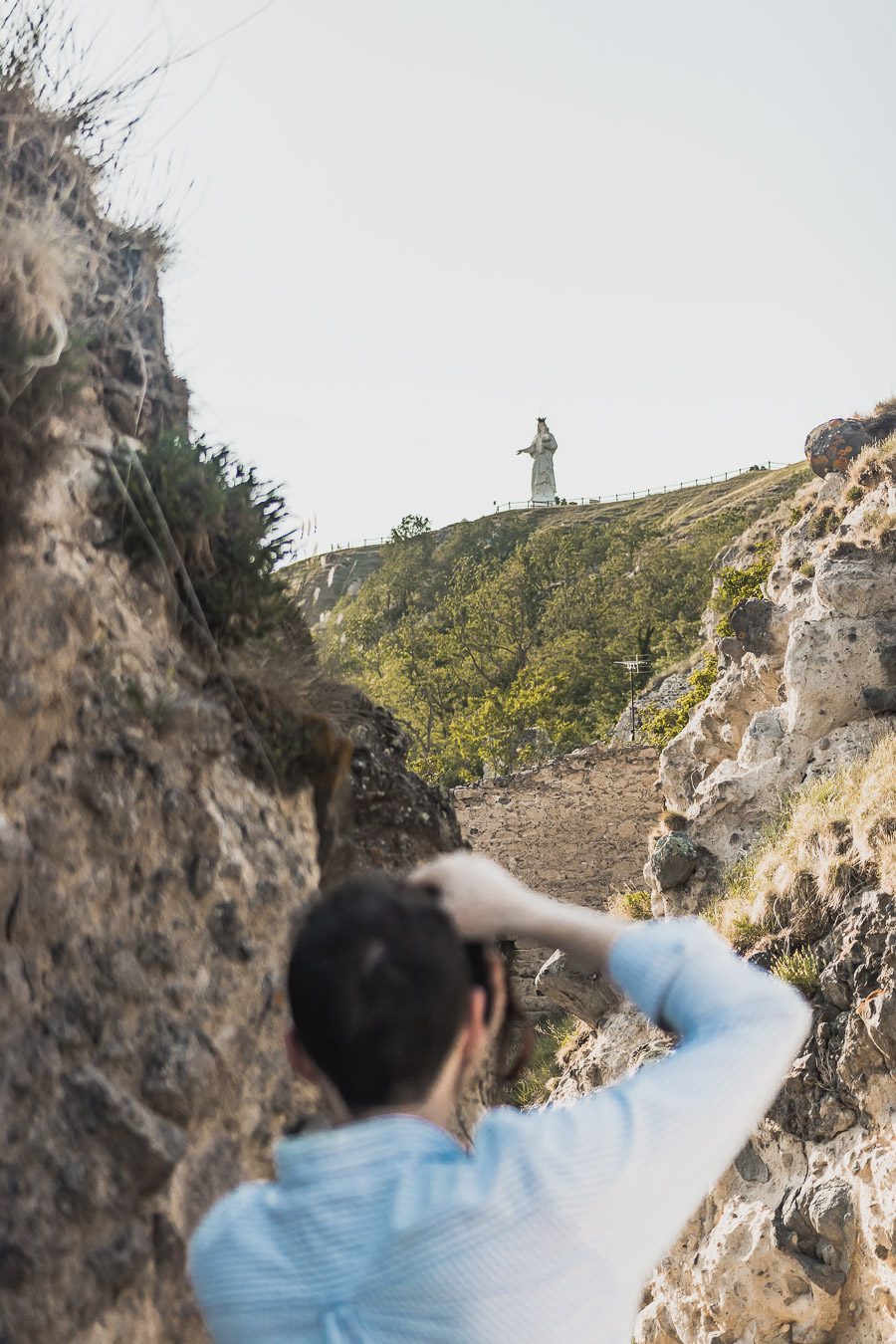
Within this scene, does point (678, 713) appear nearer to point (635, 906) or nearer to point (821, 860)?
point (635, 906)

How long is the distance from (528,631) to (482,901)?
3881cm

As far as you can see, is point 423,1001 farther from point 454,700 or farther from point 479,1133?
point 454,700

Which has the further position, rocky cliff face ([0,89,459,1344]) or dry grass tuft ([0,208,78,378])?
dry grass tuft ([0,208,78,378])

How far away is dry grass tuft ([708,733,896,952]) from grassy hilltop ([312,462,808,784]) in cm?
1748

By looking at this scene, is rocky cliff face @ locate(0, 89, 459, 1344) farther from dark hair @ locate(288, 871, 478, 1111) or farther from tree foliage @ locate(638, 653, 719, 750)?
tree foliage @ locate(638, 653, 719, 750)

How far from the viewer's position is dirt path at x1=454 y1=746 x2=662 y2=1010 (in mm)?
21625

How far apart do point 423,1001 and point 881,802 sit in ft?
34.2

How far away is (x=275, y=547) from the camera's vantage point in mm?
3361

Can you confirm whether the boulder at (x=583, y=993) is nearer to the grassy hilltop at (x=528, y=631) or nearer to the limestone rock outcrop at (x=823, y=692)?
the limestone rock outcrop at (x=823, y=692)

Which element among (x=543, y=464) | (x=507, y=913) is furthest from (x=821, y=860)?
(x=543, y=464)

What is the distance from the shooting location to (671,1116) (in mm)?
Result: 1208

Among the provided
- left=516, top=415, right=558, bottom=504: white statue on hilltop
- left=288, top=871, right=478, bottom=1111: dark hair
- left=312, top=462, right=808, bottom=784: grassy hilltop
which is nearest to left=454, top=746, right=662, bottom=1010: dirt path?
left=312, top=462, right=808, bottom=784: grassy hilltop

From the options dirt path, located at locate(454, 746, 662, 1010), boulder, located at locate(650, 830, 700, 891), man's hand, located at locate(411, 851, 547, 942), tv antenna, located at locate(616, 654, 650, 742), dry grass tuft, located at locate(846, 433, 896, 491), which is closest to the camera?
man's hand, located at locate(411, 851, 547, 942)

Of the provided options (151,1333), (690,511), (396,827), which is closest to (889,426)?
(396,827)
